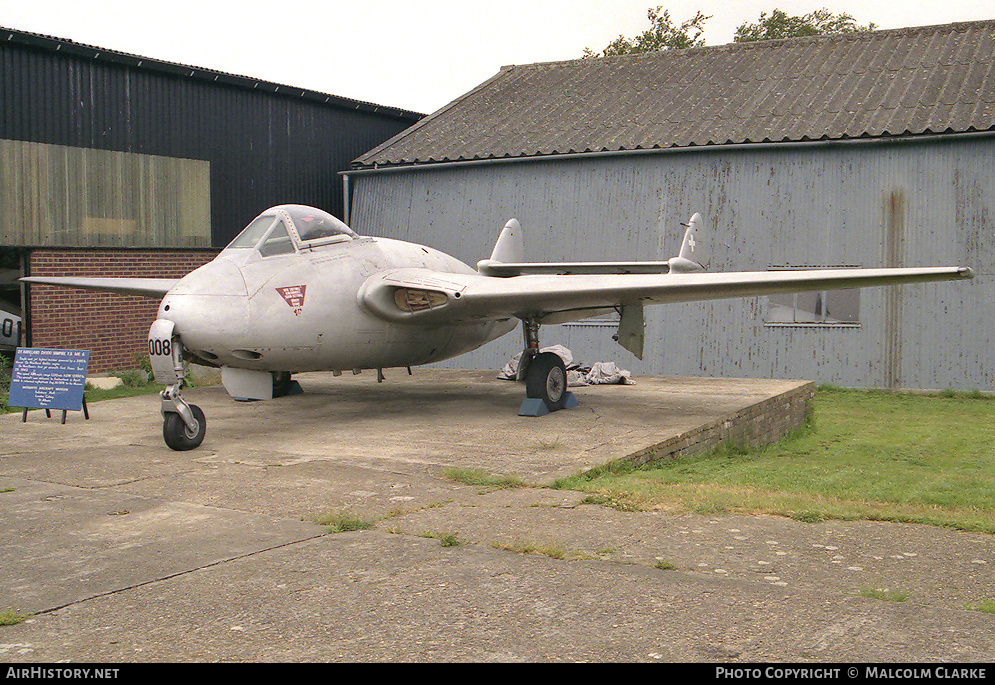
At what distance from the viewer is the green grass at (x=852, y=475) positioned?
6.75 metres

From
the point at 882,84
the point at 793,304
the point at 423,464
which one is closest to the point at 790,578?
the point at 423,464

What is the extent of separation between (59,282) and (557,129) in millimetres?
11387

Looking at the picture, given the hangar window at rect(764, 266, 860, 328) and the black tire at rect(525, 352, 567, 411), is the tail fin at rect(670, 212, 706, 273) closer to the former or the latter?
the hangar window at rect(764, 266, 860, 328)

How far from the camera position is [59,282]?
14117 millimetres

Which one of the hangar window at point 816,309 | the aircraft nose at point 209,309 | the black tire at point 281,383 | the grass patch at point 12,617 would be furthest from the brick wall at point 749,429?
the black tire at point 281,383

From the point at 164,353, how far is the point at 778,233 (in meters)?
12.7

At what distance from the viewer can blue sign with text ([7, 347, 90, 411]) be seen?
1161 cm

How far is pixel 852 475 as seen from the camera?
30.2ft

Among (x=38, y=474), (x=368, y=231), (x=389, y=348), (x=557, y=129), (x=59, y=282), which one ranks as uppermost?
(x=557, y=129)

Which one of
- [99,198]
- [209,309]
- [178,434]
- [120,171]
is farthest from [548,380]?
[120,171]

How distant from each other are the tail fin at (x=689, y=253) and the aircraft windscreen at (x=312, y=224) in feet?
17.9

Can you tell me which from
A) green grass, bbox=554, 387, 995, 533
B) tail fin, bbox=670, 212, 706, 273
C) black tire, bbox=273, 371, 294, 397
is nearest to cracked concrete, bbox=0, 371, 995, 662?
green grass, bbox=554, 387, 995, 533
